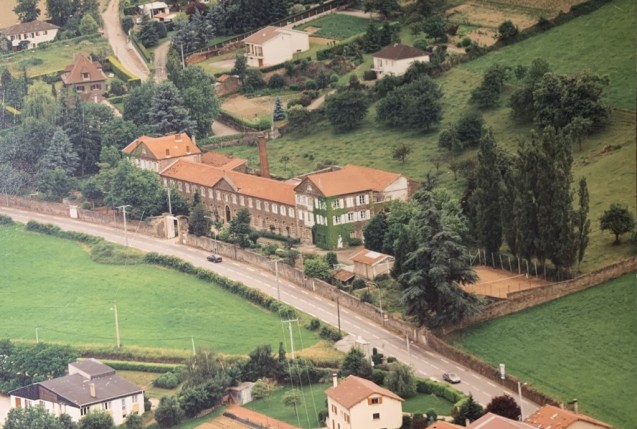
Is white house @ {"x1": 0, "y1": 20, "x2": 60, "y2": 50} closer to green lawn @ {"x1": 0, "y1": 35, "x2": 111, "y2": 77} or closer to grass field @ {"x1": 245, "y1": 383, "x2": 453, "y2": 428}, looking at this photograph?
green lawn @ {"x1": 0, "y1": 35, "x2": 111, "y2": 77}

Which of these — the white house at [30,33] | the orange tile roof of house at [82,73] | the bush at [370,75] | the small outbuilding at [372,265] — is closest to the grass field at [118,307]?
the small outbuilding at [372,265]

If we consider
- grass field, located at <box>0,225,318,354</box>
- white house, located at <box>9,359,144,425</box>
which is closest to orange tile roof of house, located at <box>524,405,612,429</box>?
grass field, located at <box>0,225,318,354</box>

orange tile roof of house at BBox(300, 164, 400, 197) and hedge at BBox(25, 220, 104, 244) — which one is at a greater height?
orange tile roof of house at BBox(300, 164, 400, 197)

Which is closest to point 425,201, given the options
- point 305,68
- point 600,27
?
point 600,27

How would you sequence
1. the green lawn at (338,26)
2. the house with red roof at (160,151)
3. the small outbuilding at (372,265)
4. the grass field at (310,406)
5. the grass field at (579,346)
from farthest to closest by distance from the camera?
1. the green lawn at (338,26)
2. the house with red roof at (160,151)
3. the small outbuilding at (372,265)
4. the grass field at (310,406)
5. the grass field at (579,346)

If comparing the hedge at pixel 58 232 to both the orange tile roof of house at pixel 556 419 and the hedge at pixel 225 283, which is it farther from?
→ the orange tile roof of house at pixel 556 419
